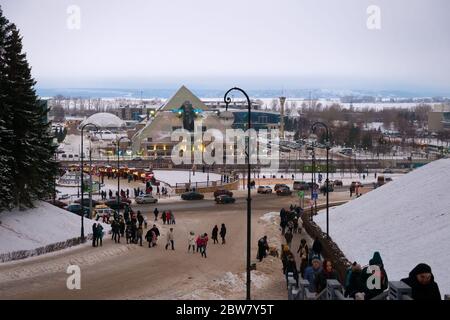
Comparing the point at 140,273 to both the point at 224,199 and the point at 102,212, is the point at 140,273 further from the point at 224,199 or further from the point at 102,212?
the point at 224,199

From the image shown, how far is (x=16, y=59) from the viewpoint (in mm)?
26578

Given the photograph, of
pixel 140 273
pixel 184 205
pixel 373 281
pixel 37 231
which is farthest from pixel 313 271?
pixel 184 205

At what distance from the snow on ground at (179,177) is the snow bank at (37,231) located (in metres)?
27.2

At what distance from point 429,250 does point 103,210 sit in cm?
2088

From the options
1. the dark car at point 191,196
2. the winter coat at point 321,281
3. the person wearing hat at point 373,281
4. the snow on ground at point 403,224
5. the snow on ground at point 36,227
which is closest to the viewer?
the person wearing hat at point 373,281

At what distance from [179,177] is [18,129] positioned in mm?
34934

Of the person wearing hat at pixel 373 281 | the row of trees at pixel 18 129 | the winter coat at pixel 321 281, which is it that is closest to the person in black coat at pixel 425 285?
the person wearing hat at pixel 373 281

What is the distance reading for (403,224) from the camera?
2503 cm

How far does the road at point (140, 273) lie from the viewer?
17794mm

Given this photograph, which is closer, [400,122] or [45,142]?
[45,142]

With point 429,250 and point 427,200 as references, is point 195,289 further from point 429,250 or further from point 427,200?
point 427,200

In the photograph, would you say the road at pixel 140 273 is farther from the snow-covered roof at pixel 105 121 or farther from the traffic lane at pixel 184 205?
the snow-covered roof at pixel 105 121

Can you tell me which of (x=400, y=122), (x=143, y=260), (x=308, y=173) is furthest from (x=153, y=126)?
(x=400, y=122)

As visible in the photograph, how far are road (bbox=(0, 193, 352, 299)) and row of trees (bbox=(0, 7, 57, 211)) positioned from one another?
3.90 meters
